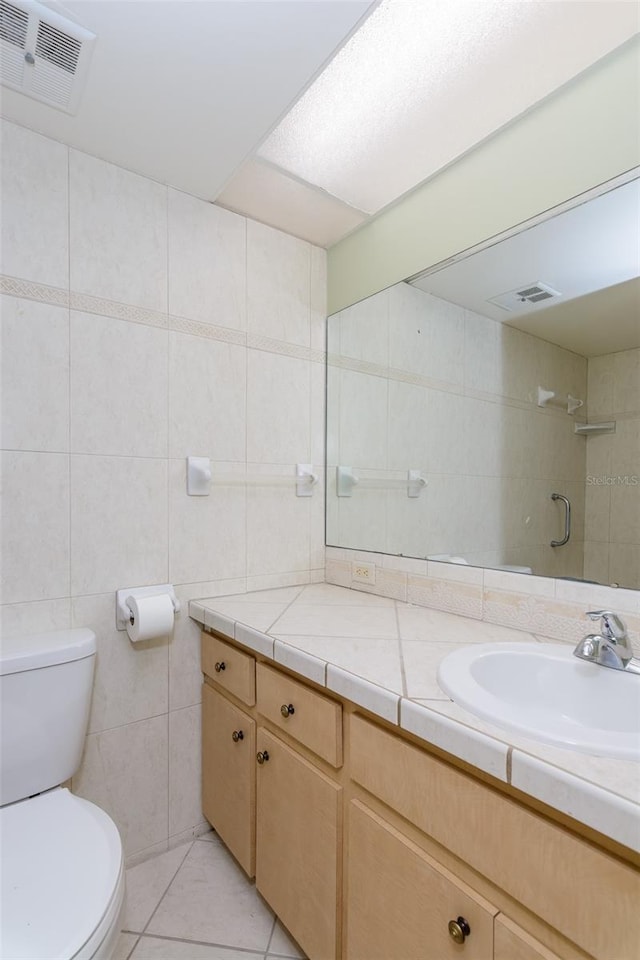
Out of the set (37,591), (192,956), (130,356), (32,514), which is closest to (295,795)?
(192,956)

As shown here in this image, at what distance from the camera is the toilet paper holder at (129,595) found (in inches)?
57.5

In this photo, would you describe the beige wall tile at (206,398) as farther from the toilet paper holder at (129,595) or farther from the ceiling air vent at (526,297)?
the ceiling air vent at (526,297)

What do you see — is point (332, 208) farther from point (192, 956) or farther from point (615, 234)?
point (192, 956)

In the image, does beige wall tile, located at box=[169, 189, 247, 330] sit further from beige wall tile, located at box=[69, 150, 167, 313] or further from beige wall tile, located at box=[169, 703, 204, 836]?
beige wall tile, located at box=[169, 703, 204, 836]

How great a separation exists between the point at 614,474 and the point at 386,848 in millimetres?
948

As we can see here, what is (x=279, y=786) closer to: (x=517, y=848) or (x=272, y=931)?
(x=272, y=931)

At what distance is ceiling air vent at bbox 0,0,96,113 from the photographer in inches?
39.8

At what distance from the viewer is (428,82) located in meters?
1.23

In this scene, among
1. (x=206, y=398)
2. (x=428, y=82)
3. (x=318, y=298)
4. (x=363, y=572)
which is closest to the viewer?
(x=428, y=82)

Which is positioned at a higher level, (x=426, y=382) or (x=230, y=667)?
(x=426, y=382)

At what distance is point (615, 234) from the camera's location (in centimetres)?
113

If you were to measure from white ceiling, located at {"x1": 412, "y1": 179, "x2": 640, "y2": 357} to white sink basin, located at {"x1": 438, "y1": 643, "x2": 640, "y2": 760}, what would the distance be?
0.74 meters

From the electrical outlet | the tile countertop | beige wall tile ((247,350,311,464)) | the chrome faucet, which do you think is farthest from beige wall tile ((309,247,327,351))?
the chrome faucet

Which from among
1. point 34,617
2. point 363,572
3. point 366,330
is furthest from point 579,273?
point 34,617
